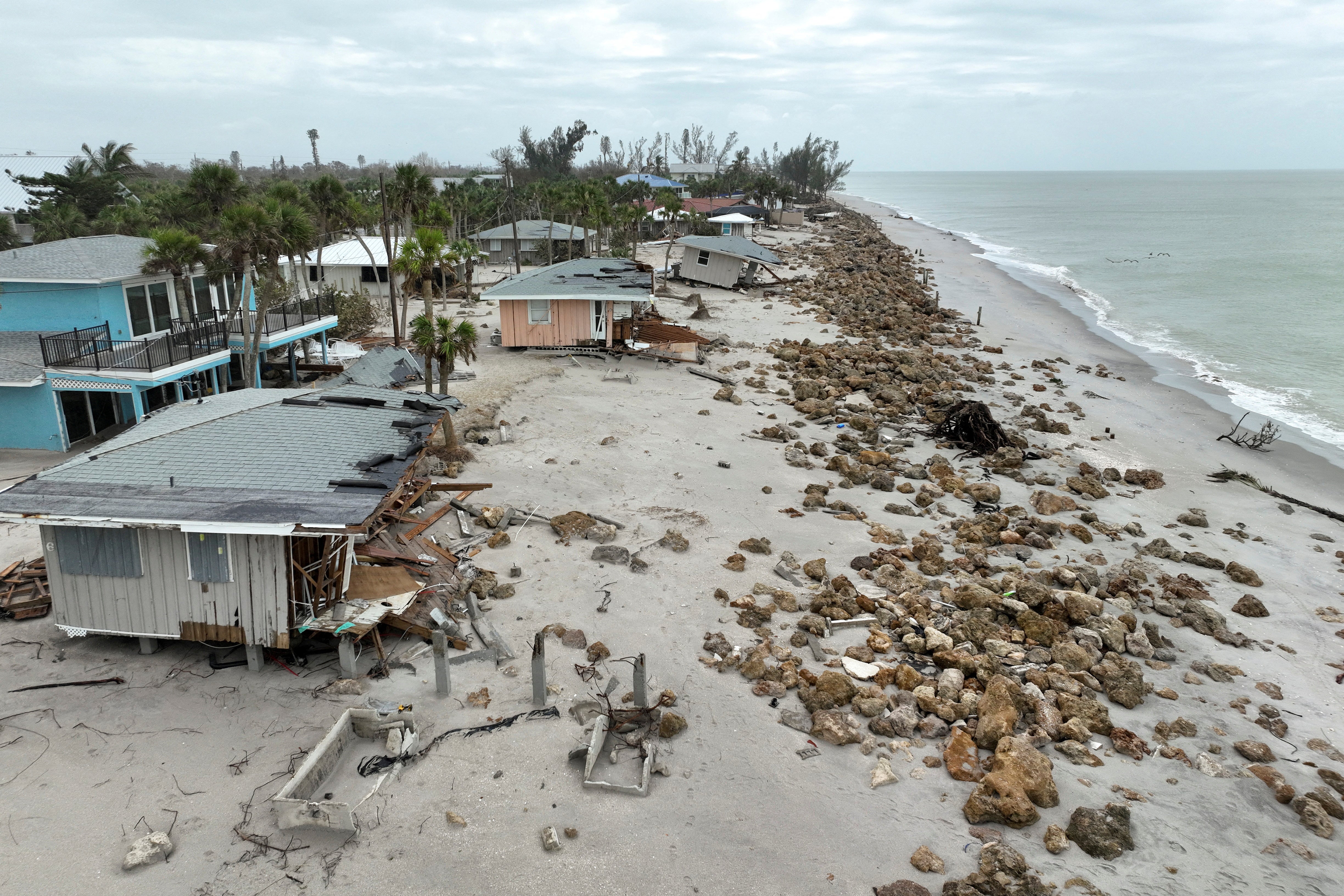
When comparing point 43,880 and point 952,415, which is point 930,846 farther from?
point 952,415

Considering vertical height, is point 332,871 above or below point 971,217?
below

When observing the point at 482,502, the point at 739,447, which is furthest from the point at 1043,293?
the point at 482,502

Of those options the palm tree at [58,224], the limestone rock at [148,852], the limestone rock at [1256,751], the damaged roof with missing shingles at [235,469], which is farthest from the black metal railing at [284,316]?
the limestone rock at [1256,751]

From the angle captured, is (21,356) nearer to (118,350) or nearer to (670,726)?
(118,350)

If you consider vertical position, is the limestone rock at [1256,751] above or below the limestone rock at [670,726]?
below

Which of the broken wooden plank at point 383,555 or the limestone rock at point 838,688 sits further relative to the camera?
the broken wooden plank at point 383,555

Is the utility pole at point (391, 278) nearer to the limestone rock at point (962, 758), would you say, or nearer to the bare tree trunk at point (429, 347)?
the bare tree trunk at point (429, 347)

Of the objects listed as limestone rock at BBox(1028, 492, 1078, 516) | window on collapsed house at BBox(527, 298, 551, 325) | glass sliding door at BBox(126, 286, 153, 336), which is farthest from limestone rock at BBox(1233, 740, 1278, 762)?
window on collapsed house at BBox(527, 298, 551, 325)

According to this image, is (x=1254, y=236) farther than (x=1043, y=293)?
Yes

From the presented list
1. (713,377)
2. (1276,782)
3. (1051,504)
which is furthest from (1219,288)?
(1276,782)
